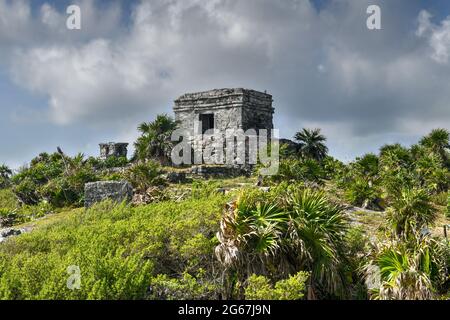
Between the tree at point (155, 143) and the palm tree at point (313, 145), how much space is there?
22.1 feet

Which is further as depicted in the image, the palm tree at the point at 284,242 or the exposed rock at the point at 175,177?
the exposed rock at the point at 175,177

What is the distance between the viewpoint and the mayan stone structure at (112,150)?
30.4 meters

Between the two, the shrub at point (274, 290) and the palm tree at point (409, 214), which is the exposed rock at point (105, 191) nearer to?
the palm tree at point (409, 214)

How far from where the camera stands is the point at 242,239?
29.7ft

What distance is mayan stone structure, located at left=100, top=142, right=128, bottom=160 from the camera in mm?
30391

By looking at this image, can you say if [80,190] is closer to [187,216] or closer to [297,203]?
[187,216]

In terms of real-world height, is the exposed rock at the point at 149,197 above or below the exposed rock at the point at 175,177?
below

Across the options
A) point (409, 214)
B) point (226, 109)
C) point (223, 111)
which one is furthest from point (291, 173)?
point (223, 111)

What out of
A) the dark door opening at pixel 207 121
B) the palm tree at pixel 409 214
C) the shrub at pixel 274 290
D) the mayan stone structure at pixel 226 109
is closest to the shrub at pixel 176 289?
the shrub at pixel 274 290

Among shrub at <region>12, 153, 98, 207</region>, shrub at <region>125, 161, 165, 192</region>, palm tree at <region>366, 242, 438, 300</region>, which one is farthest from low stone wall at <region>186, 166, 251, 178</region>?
palm tree at <region>366, 242, 438, 300</region>

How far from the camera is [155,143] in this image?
86.4 ft

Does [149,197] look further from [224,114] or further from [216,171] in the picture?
[224,114]

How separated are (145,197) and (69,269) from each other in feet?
29.6
